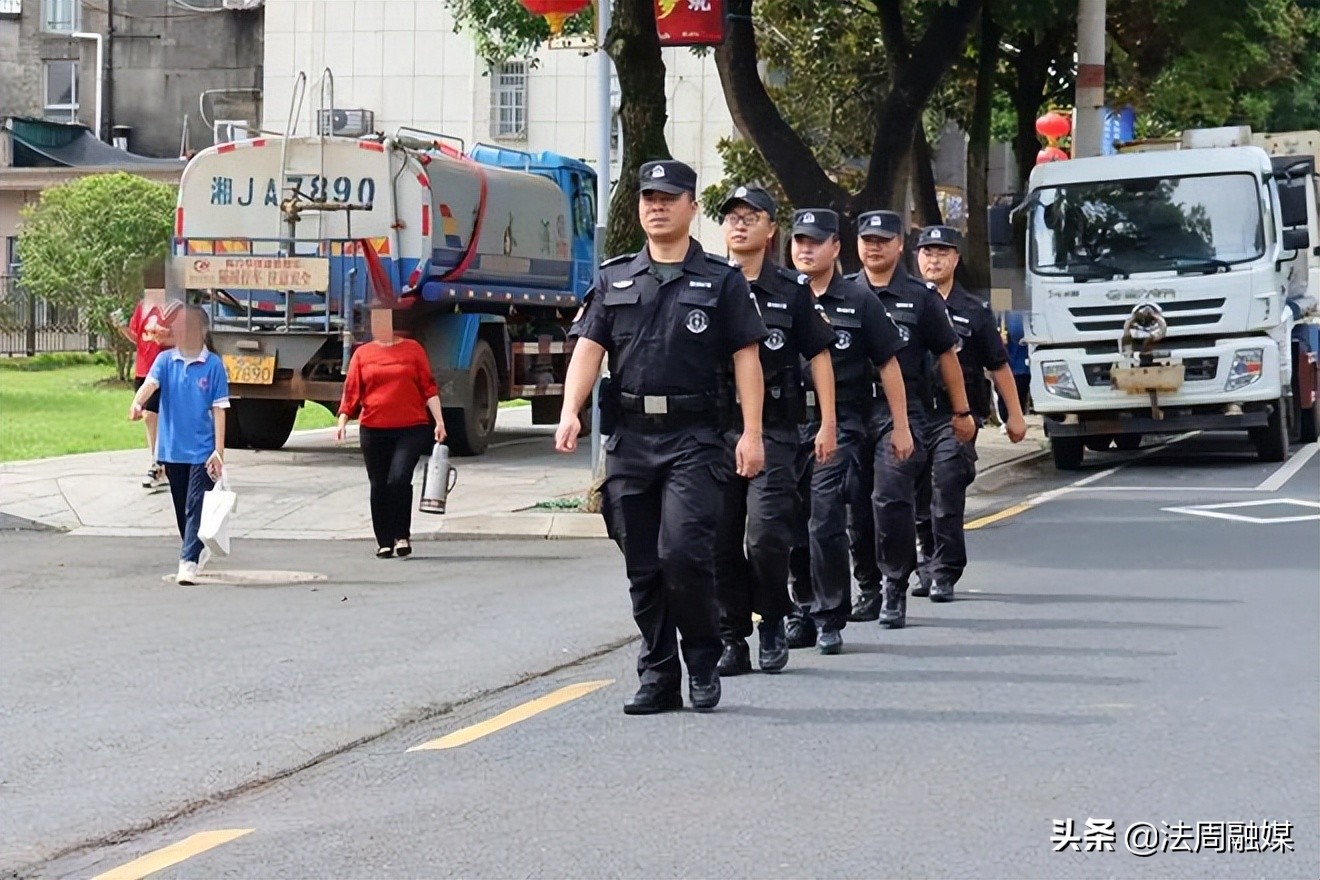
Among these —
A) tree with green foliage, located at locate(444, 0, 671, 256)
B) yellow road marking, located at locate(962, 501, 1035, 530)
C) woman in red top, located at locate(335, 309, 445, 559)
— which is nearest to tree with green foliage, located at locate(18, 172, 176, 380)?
tree with green foliage, located at locate(444, 0, 671, 256)

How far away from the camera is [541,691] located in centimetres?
881

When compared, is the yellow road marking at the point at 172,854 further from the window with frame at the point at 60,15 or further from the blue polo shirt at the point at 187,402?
the window with frame at the point at 60,15

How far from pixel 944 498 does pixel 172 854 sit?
6228 millimetres

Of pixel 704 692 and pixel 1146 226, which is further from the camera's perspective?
pixel 1146 226

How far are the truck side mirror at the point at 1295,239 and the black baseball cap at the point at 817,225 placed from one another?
40.3 feet

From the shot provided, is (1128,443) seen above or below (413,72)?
below

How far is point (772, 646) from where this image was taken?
9031 mm

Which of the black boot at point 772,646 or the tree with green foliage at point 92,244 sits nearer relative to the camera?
the black boot at point 772,646

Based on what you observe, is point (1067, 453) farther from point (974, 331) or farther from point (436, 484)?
point (974, 331)

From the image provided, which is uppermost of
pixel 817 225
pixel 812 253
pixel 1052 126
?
pixel 1052 126

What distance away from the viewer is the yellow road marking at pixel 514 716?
301 inches

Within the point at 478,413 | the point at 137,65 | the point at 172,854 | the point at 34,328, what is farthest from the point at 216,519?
the point at 137,65

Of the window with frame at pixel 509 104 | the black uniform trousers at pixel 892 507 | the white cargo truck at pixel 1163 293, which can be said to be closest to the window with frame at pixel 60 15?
the window with frame at pixel 509 104

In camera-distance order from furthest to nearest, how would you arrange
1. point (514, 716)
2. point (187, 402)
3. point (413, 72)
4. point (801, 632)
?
point (413, 72), point (187, 402), point (801, 632), point (514, 716)
